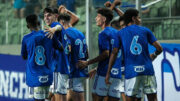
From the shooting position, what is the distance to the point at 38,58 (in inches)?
291

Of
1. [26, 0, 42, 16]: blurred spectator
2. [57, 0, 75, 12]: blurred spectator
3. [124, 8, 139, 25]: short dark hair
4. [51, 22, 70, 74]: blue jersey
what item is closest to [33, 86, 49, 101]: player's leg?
[51, 22, 70, 74]: blue jersey

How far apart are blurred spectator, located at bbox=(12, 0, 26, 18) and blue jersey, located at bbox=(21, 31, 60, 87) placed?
3.48 meters

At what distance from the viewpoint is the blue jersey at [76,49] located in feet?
27.1

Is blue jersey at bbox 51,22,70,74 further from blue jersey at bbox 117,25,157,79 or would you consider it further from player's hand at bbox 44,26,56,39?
blue jersey at bbox 117,25,157,79

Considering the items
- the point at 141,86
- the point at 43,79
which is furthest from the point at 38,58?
the point at 141,86


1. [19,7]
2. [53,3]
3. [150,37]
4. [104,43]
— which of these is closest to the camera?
[150,37]

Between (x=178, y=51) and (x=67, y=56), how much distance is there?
1.71 m

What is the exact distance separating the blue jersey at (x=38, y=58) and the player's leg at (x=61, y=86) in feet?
1.92

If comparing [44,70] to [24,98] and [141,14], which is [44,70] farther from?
Result: [24,98]

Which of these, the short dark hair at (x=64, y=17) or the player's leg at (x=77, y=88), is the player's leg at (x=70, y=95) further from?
the short dark hair at (x=64, y=17)

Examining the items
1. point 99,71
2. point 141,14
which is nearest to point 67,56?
point 99,71

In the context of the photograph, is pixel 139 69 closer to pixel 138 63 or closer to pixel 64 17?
pixel 138 63

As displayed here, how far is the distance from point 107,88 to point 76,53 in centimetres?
76

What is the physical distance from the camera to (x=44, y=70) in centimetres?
744
